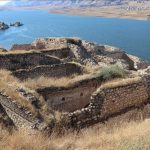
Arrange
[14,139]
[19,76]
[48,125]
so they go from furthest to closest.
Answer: [19,76]
[48,125]
[14,139]

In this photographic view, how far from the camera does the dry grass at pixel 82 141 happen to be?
29.0 feet

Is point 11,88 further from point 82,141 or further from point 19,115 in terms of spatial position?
point 82,141

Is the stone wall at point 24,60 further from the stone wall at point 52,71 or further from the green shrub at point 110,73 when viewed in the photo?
the green shrub at point 110,73

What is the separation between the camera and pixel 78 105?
15250mm

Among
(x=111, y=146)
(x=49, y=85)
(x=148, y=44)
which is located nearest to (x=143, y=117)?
(x=49, y=85)

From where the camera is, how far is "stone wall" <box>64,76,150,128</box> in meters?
12.5

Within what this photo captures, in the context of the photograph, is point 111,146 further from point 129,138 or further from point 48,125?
point 48,125

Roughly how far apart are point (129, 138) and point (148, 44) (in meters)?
53.3

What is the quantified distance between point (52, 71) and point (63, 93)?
327 centimetres

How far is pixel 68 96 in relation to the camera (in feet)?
49.6

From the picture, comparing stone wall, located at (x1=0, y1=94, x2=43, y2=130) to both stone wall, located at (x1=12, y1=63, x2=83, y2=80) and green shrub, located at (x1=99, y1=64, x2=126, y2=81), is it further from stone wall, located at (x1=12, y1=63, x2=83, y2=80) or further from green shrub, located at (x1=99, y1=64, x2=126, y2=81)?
green shrub, located at (x1=99, y1=64, x2=126, y2=81)

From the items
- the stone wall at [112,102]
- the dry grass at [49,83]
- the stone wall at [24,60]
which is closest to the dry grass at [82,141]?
the stone wall at [112,102]

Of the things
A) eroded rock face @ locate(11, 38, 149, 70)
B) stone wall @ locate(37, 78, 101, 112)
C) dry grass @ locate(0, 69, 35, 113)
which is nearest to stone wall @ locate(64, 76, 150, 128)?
dry grass @ locate(0, 69, 35, 113)

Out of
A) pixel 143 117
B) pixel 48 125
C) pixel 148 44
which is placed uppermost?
pixel 48 125
